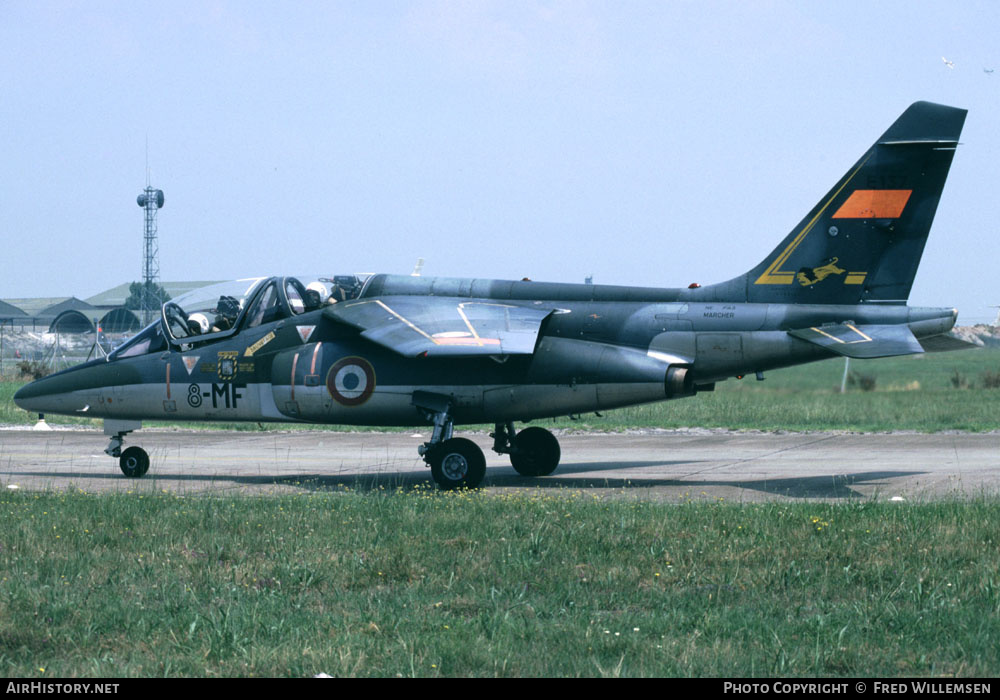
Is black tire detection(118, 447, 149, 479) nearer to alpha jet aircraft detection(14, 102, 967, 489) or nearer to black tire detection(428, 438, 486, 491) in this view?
alpha jet aircraft detection(14, 102, 967, 489)

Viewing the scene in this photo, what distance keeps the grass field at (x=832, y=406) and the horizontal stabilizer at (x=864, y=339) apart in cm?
789

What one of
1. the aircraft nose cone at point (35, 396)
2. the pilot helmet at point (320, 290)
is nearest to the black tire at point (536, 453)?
the pilot helmet at point (320, 290)

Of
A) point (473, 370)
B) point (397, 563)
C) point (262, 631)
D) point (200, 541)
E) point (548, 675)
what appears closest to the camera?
point (548, 675)

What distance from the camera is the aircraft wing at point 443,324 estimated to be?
14.6 m

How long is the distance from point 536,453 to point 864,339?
19.5 ft

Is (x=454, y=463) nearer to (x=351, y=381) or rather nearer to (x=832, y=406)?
(x=351, y=381)

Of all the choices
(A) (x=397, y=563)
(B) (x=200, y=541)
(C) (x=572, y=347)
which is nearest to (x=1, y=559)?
(B) (x=200, y=541)

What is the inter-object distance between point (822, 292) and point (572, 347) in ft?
12.2

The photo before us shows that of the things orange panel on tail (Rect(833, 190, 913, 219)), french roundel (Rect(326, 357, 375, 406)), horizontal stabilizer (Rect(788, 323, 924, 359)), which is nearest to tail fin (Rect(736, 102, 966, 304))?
orange panel on tail (Rect(833, 190, 913, 219))

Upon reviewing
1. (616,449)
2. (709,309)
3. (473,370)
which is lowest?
(616,449)

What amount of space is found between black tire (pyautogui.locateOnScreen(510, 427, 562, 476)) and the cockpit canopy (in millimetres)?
3846

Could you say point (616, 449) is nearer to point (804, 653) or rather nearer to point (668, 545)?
point (668, 545)

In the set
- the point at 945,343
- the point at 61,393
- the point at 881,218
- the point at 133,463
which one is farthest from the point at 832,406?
the point at 61,393

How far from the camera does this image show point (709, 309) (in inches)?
597
